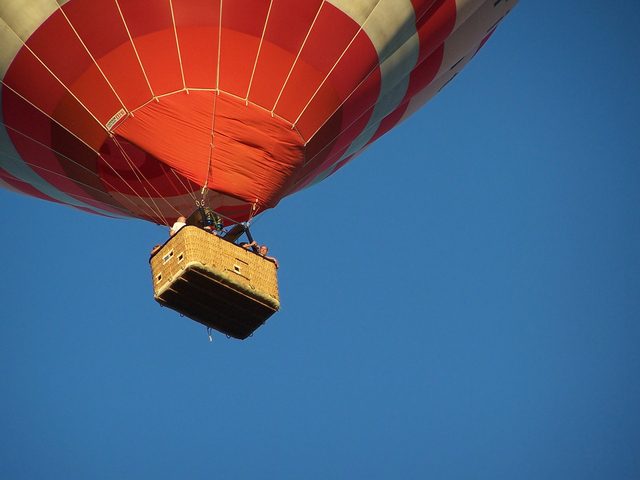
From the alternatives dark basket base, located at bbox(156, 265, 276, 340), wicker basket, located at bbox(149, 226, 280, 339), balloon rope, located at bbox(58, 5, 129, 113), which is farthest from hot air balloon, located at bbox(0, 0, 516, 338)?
dark basket base, located at bbox(156, 265, 276, 340)

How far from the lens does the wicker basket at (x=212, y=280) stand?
9.46 meters

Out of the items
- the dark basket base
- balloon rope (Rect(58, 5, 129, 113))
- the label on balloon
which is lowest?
the dark basket base

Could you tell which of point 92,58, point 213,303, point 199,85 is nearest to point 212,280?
point 213,303

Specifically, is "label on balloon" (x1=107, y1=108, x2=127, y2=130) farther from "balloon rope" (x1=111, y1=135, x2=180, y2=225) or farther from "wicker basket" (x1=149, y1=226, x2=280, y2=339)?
"wicker basket" (x1=149, y1=226, x2=280, y2=339)

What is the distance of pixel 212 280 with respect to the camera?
31.1 feet

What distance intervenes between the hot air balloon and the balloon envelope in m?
0.01

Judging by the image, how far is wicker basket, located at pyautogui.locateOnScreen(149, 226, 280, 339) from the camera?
31.0ft

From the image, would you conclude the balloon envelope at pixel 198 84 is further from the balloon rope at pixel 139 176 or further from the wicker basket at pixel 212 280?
the wicker basket at pixel 212 280

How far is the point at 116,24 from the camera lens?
9.84 metres

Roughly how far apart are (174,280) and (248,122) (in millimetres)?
1376

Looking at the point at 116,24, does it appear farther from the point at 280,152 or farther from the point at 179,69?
the point at 280,152

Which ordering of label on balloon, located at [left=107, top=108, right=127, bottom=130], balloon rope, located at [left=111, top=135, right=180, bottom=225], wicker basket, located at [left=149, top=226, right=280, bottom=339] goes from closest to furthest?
wicker basket, located at [left=149, top=226, right=280, bottom=339] < label on balloon, located at [left=107, top=108, right=127, bottom=130] < balloon rope, located at [left=111, top=135, right=180, bottom=225]

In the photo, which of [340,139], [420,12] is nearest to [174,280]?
[340,139]

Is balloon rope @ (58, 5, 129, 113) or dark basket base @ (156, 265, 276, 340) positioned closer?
dark basket base @ (156, 265, 276, 340)
